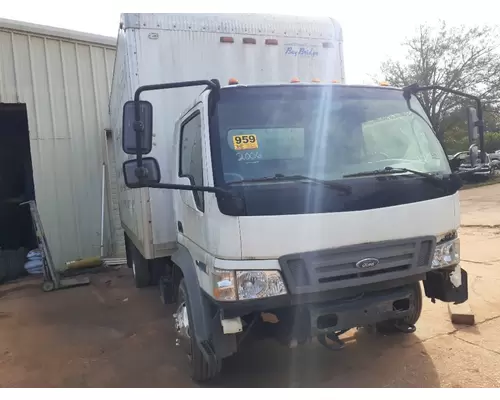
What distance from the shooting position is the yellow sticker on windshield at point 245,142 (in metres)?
3.01

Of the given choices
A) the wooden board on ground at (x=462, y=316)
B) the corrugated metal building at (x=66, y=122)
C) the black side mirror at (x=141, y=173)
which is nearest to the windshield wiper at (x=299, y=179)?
the black side mirror at (x=141, y=173)

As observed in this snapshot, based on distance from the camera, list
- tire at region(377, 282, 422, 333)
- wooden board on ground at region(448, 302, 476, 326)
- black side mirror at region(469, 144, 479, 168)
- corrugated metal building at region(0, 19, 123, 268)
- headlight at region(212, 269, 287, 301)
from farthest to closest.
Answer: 1. corrugated metal building at region(0, 19, 123, 268)
2. wooden board on ground at region(448, 302, 476, 326)
3. black side mirror at region(469, 144, 479, 168)
4. tire at region(377, 282, 422, 333)
5. headlight at region(212, 269, 287, 301)

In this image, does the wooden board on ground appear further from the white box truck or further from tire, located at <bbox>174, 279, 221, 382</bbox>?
tire, located at <bbox>174, 279, 221, 382</bbox>

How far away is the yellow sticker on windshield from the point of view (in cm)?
301

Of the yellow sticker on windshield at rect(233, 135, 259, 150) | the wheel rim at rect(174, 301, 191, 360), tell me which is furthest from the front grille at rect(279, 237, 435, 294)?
the wheel rim at rect(174, 301, 191, 360)

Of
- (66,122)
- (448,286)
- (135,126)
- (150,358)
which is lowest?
(150,358)

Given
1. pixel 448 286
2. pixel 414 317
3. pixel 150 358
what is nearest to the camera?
pixel 448 286

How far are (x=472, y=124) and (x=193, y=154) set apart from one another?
233 centimetres

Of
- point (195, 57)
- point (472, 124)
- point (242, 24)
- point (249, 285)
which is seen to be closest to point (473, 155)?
point (472, 124)

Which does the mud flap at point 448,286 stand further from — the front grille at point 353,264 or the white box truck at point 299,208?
the front grille at point 353,264

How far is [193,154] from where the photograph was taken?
3.37m

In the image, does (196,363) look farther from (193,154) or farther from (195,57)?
(195,57)

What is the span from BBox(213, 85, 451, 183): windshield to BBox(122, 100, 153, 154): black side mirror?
463 mm

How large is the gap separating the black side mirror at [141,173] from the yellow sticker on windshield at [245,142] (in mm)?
587
